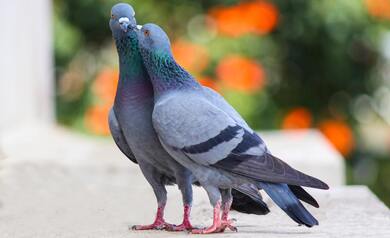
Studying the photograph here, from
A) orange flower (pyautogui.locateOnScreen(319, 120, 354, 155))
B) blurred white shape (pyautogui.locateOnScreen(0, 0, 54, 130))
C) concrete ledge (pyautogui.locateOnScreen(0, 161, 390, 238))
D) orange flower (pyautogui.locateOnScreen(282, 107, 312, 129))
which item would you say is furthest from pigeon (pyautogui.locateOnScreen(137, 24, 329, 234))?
orange flower (pyautogui.locateOnScreen(282, 107, 312, 129))

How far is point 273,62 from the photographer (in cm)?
1030

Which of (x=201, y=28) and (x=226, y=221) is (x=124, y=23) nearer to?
(x=226, y=221)

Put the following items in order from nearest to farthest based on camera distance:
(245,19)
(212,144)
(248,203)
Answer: (212,144)
(248,203)
(245,19)

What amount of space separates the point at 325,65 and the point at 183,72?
5.89 meters

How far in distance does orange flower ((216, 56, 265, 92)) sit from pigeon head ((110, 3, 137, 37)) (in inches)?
193

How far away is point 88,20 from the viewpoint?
10.3 metres

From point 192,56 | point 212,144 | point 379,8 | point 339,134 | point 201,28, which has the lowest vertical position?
point 212,144

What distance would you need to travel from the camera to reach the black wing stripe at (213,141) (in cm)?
433

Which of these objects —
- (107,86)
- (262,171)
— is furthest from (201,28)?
(262,171)

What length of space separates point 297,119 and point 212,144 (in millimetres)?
6200

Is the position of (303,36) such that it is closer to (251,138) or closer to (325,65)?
(325,65)

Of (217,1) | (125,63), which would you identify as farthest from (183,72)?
(217,1)

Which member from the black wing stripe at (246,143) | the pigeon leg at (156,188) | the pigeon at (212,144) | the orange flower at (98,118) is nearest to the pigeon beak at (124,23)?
the pigeon at (212,144)

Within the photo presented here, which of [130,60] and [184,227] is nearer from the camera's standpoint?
[130,60]
